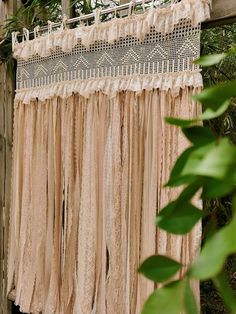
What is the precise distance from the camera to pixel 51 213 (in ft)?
6.10

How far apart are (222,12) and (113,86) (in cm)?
46

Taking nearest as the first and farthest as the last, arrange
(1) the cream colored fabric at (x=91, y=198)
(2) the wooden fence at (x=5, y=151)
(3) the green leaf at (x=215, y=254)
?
(3) the green leaf at (x=215, y=254) → (1) the cream colored fabric at (x=91, y=198) → (2) the wooden fence at (x=5, y=151)

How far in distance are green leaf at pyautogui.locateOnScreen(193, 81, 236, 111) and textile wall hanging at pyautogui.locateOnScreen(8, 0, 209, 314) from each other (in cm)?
113

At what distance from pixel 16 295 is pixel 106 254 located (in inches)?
23.2

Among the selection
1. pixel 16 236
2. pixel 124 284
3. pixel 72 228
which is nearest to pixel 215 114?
pixel 124 284

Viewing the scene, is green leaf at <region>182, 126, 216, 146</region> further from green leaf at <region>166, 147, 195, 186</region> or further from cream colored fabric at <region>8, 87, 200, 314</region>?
cream colored fabric at <region>8, 87, 200, 314</region>

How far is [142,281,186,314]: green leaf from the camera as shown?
27 centimetres

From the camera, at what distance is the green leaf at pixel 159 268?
29 centimetres

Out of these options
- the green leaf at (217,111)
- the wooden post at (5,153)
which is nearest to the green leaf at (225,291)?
the green leaf at (217,111)

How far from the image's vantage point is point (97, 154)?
1695 millimetres

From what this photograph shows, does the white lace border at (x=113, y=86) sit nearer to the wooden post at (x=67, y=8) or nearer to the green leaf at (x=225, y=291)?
the wooden post at (x=67, y=8)

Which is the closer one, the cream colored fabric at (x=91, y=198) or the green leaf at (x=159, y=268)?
the green leaf at (x=159, y=268)

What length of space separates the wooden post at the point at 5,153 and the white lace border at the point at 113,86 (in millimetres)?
145

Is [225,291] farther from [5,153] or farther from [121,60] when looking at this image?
[5,153]
